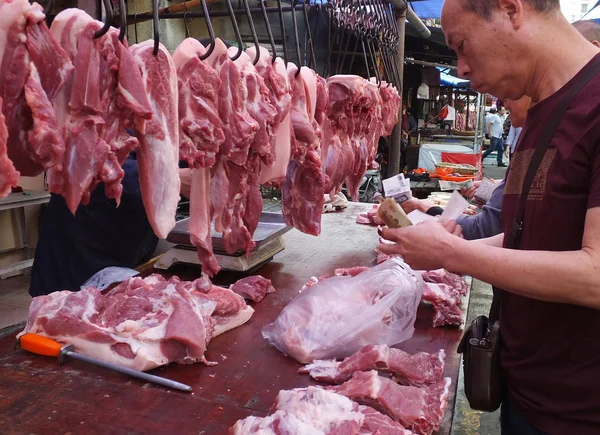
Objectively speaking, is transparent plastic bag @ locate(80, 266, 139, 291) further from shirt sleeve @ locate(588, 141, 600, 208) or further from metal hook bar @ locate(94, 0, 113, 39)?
shirt sleeve @ locate(588, 141, 600, 208)

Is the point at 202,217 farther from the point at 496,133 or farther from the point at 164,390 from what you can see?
the point at 496,133

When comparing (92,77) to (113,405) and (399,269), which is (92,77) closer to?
(113,405)

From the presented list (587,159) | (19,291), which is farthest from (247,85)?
(19,291)

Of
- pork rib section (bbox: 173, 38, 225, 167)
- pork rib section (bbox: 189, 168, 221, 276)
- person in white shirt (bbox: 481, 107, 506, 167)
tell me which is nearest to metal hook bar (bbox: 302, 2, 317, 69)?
pork rib section (bbox: 173, 38, 225, 167)

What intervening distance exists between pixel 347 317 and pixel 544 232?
129 centimetres

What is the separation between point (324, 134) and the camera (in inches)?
150

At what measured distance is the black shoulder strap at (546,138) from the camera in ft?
5.91

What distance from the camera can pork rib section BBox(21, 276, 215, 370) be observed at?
103 inches

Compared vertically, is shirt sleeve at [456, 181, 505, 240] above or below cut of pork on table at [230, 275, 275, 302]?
above

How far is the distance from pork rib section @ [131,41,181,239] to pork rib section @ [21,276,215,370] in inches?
31.6

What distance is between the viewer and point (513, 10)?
1836 millimetres

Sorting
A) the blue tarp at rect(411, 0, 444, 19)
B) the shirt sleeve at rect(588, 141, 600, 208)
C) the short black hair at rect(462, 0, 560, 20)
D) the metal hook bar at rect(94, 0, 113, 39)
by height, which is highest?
the blue tarp at rect(411, 0, 444, 19)

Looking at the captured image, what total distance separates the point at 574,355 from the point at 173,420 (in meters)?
1.55

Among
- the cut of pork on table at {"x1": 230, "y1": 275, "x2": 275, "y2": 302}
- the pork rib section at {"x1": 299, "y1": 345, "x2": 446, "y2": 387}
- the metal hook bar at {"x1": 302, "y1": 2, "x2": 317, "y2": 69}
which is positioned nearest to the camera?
the pork rib section at {"x1": 299, "y1": 345, "x2": 446, "y2": 387}
